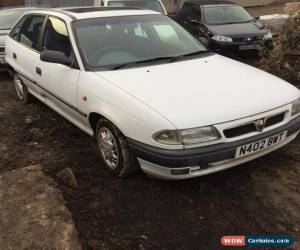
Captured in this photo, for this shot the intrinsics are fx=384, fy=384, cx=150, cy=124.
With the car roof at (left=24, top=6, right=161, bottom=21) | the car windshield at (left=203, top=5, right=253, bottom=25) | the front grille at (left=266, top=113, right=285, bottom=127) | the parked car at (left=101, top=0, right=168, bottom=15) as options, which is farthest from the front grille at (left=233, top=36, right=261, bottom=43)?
the front grille at (left=266, top=113, right=285, bottom=127)

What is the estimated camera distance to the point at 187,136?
3150 millimetres

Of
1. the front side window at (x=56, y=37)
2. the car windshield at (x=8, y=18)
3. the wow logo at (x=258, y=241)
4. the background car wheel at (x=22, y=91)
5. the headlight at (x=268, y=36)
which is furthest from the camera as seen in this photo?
the car windshield at (x=8, y=18)

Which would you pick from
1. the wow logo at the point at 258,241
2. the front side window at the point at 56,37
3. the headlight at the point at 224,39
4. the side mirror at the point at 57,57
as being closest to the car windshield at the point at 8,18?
the front side window at the point at 56,37

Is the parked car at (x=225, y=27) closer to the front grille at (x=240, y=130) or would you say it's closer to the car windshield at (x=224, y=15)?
the car windshield at (x=224, y=15)

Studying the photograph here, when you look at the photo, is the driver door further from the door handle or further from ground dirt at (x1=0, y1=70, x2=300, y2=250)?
ground dirt at (x1=0, y1=70, x2=300, y2=250)

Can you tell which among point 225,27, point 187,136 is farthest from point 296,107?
point 225,27

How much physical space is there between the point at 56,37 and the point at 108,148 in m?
1.72

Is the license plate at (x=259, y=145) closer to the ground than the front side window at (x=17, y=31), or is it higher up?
closer to the ground

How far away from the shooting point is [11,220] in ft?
11.0

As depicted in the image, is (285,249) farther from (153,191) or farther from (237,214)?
(153,191)

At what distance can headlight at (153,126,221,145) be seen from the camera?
3141mm

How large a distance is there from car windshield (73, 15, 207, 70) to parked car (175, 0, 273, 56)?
3962 mm

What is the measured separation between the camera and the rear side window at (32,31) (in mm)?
5243

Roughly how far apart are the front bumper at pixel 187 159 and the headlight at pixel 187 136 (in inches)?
2.7
